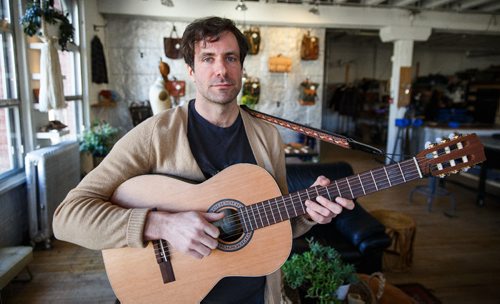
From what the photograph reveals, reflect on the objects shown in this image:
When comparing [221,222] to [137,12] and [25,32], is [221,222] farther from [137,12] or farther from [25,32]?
[137,12]

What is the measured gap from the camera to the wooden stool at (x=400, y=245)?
2887mm

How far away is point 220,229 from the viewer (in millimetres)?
1149

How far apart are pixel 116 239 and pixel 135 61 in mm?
5705

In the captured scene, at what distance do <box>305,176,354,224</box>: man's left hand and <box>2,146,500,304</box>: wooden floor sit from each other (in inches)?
80.9

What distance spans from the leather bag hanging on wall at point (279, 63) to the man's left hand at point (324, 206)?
5530 mm

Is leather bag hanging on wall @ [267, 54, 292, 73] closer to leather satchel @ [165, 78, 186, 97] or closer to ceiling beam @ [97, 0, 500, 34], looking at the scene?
ceiling beam @ [97, 0, 500, 34]

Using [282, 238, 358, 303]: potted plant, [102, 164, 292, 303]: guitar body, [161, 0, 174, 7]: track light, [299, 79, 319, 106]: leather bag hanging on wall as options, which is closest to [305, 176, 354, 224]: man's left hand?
[102, 164, 292, 303]: guitar body

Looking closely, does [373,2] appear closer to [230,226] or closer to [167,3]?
[167,3]

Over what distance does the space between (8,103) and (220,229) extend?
114 inches

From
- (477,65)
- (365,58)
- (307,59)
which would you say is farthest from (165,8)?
(477,65)

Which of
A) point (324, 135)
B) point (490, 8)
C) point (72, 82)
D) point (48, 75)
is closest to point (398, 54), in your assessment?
point (490, 8)

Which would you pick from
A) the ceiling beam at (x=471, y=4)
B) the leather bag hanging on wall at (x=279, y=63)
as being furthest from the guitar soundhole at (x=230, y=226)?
the ceiling beam at (x=471, y=4)

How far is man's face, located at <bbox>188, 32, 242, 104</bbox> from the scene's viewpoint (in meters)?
1.15

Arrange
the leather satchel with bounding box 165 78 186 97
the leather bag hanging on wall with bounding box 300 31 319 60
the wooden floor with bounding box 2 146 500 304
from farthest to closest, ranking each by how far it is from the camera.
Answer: the leather bag hanging on wall with bounding box 300 31 319 60, the leather satchel with bounding box 165 78 186 97, the wooden floor with bounding box 2 146 500 304
